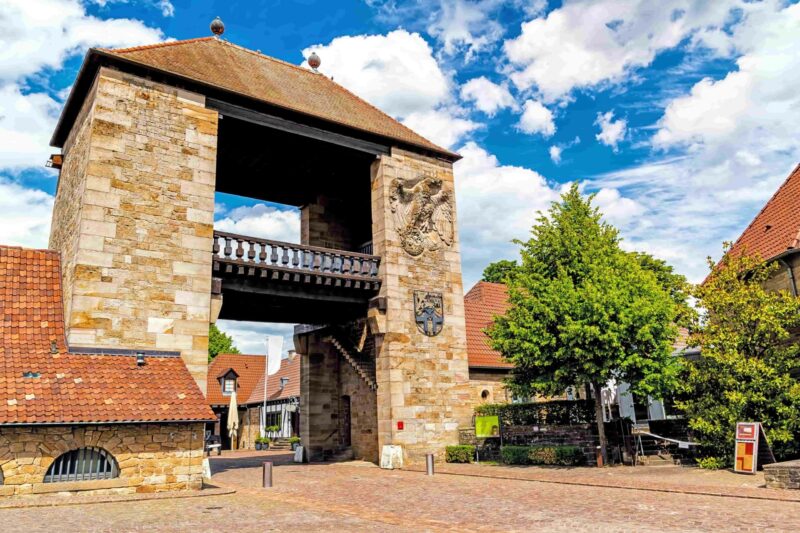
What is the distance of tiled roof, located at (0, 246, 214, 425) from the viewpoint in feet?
39.1

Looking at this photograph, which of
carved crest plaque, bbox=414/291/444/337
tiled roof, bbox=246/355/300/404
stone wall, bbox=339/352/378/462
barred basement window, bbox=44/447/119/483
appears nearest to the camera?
barred basement window, bbox=44/447/119/483

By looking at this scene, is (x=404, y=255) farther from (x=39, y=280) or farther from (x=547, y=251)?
(x=39, y=280)

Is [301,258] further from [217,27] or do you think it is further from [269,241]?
[217,27]

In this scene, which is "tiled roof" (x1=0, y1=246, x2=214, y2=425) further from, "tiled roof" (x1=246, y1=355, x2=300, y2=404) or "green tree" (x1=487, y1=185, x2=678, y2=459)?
"tiled roof" (x1=246, y1=355, x2=300, y2=404)

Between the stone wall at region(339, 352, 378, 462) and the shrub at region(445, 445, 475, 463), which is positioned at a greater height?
the stone wall at region(339, 352, 378, 462)

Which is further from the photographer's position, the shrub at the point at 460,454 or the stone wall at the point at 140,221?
the shrub at the point at 460,454

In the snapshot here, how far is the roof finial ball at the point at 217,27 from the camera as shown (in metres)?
22.3

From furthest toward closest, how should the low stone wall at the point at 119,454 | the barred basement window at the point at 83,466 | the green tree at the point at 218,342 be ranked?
the green tree at the point at 218,342, the barred basement window at the point at 83,466, the low stone wall at the point at 119,454

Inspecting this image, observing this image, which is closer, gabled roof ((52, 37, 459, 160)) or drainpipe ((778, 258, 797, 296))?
gabled roof ((52, 37, 459, 160))

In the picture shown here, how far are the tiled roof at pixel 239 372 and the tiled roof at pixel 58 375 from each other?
25.6 m

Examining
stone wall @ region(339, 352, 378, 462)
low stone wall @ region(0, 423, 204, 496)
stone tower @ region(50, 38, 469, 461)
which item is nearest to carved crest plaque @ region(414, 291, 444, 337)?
stone tower @ region(50, 38, 469, 461)

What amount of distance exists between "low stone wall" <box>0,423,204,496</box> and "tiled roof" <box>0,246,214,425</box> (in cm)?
40

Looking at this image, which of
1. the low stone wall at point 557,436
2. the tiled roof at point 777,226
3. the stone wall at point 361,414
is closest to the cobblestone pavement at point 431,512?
the low stone wall at point 557,436

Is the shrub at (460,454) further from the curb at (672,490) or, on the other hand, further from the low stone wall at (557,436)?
the curb at (672,490)
